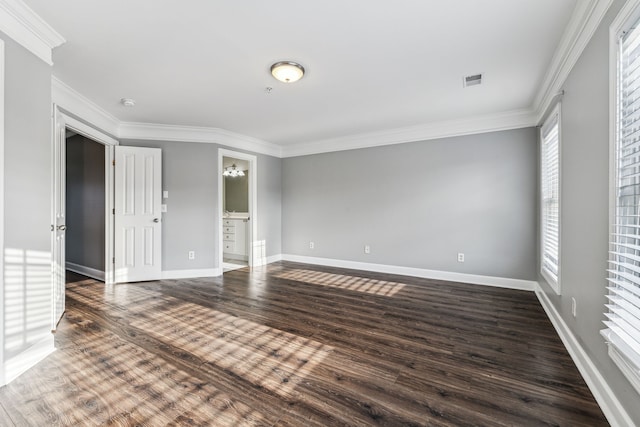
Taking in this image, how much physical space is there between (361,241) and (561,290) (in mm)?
2980

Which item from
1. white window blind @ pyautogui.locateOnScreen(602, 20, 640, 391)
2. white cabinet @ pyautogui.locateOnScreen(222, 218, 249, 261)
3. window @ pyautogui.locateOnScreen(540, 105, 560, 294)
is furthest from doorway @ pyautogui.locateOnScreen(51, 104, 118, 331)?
window @ pyautogui.locateOnScreen(540, 105, 560, 294)

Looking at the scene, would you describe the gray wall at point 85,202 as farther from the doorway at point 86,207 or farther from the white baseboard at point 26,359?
the white baseboard at point 26,359

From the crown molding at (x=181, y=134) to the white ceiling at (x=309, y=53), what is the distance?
0.51 metres

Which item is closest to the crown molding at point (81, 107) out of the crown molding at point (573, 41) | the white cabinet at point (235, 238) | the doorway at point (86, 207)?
the doorway at point (86, 207)

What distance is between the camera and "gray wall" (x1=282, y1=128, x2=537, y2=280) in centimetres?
397

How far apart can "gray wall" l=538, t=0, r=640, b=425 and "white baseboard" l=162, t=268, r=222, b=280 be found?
14.6 ft

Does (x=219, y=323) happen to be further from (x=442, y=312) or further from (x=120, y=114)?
(x=120, y=114)

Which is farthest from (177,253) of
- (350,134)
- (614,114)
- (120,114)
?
(614,114)

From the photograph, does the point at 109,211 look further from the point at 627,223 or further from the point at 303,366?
the point at 627,223

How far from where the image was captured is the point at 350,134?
16.8 ft

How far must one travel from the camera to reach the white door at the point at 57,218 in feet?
8.85

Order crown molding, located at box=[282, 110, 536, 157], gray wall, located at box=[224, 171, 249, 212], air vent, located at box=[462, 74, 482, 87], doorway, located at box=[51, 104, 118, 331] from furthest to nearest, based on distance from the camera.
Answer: gray wall, located at box=[224, 171, 249, 212] → crown molding, located at box=[282, 110, 536, 157] → air vent, located at box=[462, 74, 482, 87] → doorway, located at box=[51, 104, 118, 331]

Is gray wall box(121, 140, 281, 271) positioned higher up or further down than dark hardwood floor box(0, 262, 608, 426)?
higher up

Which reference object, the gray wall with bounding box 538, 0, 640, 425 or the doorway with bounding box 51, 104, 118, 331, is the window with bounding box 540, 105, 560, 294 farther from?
the doorway with bounding box 51, 104, 118, 331
